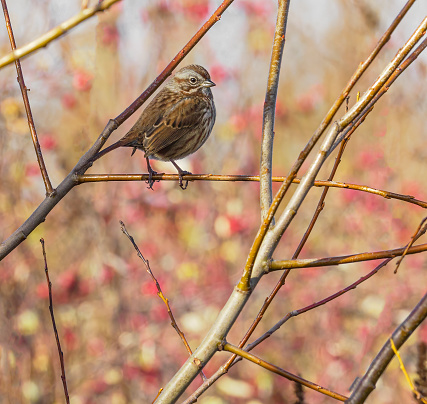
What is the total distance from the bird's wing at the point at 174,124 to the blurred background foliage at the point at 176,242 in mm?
1284

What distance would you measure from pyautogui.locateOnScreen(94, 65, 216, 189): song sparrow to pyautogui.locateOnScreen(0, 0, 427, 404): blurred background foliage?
1.15 meters

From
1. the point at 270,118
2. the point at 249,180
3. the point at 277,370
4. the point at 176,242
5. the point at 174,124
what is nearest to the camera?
the point at 277,370

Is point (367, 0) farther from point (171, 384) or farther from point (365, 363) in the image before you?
point (171, 384)

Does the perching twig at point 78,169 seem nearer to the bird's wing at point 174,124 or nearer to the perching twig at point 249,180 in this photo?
the perching twig at point 249,180

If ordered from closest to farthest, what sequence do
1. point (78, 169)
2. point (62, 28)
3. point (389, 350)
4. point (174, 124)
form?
point (62, 28) → point (389, 350) → point (78, 169) → point (174, 124)

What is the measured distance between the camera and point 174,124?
12.4 feet

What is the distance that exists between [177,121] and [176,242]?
211 centimetres

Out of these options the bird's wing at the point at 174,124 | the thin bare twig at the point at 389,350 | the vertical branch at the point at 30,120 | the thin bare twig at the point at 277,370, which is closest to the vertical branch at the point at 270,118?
the thin bare twig at the point at 277,370

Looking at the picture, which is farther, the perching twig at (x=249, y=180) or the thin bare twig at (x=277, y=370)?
the perching twig at (x=249, y=180)

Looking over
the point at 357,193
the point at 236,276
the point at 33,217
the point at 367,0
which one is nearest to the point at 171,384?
the point at 33,217

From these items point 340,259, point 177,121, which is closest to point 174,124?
point 177,121

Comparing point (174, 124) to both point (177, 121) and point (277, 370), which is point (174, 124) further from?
point (277, 370)

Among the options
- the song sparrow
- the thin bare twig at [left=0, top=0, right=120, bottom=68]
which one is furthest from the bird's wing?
the thin bare twig at [left=0, top=0, right=120, bottom=68]

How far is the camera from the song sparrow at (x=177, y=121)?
358 cm
